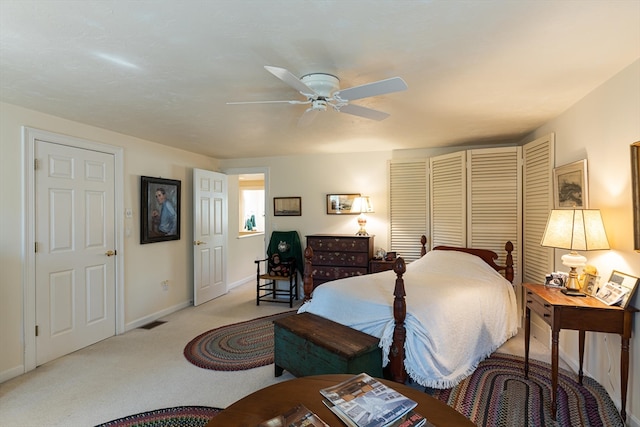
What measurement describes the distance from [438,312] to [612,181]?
1503mm

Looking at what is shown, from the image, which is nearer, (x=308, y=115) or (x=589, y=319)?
(x=589, y=319)

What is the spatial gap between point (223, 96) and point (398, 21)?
149 cm

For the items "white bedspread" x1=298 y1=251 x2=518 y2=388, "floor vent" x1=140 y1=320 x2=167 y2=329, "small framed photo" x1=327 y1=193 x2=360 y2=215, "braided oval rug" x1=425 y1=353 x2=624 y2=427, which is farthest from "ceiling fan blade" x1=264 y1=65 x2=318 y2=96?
"floor vent" x1=140 y1=320 x2=167 y2=329

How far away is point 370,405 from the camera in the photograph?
1.28 meters

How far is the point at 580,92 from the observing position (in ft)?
8.27

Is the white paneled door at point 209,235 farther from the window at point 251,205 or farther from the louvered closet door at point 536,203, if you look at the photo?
the louvered closet door at point 536,203

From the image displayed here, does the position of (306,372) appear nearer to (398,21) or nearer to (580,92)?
(398,21)

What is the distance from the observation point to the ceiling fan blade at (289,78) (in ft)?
5.41

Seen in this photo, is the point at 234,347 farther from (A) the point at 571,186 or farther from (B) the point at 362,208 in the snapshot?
(A) the point at 571,186

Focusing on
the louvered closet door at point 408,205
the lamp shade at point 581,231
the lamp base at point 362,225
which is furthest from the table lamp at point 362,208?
the lamp shade at point 581,231

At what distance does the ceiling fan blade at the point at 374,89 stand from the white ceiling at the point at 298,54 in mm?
168

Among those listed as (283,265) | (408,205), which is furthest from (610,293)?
(283,265)

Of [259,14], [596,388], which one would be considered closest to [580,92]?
[596,388]

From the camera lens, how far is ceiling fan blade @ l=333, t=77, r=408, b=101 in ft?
5.92
